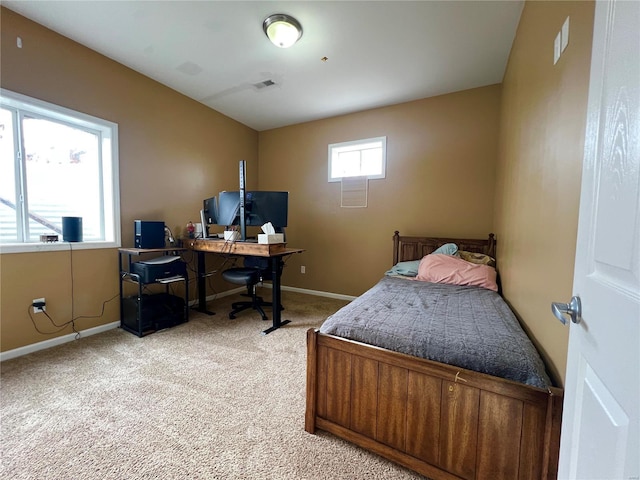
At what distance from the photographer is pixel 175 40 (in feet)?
7.51

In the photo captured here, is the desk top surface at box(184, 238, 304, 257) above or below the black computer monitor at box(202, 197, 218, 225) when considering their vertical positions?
below

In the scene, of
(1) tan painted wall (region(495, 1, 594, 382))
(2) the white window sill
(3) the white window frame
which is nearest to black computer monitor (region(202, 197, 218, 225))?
(2) the white window sill

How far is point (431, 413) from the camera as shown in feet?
3.63

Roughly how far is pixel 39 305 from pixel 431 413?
313cm

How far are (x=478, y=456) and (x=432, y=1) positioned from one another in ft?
8.99

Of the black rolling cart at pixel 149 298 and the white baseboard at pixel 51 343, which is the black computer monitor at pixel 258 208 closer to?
the black rolling cart at pixel 149 298

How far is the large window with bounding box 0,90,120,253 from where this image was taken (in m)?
2.10

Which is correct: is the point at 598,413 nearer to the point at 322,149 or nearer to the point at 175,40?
the point at 175,40

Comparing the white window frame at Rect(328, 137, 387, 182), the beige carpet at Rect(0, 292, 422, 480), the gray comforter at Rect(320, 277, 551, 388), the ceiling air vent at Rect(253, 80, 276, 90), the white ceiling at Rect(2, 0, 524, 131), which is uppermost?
the ceiling air vent at Rect(253, 80, 276, 90)

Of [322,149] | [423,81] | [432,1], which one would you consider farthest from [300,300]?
[432,1]

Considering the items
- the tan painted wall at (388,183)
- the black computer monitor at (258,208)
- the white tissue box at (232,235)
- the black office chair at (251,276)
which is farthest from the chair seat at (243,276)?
the tan painted wall at (388,183)

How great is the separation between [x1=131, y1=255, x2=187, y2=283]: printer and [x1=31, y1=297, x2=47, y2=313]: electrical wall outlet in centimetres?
68

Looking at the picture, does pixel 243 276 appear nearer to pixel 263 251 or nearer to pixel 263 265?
pixel 263 265

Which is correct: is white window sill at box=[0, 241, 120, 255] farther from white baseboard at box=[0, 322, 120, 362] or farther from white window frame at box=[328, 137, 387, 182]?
white window frame at box=[328, 137, 387, 182]
